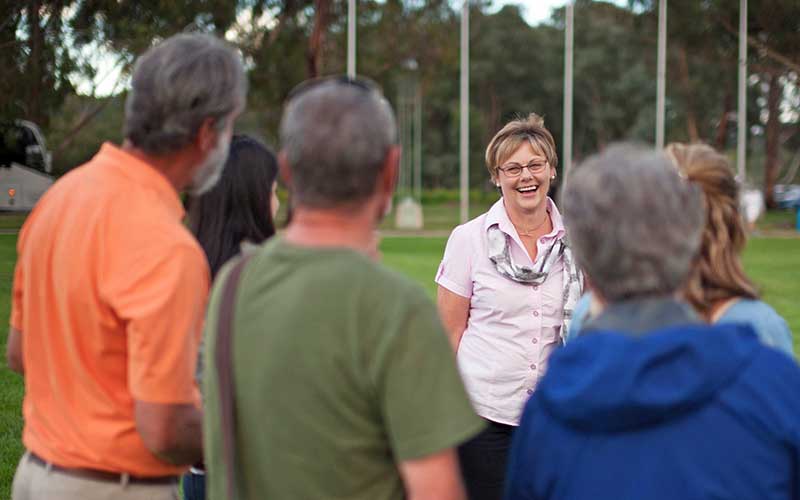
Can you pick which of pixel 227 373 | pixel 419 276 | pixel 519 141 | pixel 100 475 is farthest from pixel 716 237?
pixel 419 276

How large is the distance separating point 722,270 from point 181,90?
4.17 ft

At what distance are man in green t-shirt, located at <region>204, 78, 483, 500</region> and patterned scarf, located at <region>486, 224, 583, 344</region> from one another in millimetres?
2095

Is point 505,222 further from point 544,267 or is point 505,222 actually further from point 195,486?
point 195,486

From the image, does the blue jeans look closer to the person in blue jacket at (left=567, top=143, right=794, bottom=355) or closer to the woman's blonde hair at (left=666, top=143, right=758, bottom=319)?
the person in blue jacket at (left=567, top=143, right=794, bottom=355)

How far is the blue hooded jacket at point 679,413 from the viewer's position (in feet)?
5.92

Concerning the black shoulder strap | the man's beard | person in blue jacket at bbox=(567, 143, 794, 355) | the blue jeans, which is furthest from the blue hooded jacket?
the blue jeans

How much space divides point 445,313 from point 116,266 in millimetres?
2218

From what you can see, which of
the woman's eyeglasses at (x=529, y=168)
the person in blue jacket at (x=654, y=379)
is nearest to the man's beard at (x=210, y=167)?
the person in blue jacket at (x=654, y=379)

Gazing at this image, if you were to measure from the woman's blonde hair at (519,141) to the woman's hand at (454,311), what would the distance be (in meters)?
0.56

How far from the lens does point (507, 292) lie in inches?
159

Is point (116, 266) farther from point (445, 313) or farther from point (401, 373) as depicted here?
point (445, 313)

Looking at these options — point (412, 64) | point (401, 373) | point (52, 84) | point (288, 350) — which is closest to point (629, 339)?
point (401, 373)

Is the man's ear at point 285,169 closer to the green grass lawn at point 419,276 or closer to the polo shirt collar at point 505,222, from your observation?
the green grass lawn at point 419,276

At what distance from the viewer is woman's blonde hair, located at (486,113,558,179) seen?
425 centimetres
